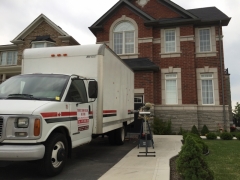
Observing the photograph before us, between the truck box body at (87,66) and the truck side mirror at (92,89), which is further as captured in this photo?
the truck box body at (87,66)

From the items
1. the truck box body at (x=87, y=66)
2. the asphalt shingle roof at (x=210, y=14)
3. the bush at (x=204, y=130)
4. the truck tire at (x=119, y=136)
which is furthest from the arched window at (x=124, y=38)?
the truck box body at (x=87, y=66)

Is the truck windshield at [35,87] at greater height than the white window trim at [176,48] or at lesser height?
lesser

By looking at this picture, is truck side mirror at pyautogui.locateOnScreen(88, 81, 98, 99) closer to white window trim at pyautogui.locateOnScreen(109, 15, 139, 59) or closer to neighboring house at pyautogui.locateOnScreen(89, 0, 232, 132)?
neighboring house at pyautogui.locateOnScreen(89, 0, 232, 132)

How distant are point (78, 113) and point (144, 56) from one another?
36.3 feet

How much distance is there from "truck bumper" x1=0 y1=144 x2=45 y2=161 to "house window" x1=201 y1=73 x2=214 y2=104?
1331cm

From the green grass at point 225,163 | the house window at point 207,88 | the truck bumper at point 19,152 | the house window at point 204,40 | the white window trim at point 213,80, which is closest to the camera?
the truck bumper at point 19,152

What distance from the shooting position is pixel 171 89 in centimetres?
1543

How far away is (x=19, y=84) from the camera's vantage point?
→ 5422mm

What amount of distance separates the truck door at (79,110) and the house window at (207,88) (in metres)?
11.3

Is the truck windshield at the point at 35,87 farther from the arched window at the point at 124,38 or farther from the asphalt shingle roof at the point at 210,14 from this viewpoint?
the asphalt shingle roof at the point at 210,14

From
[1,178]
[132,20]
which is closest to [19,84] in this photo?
[1,178]

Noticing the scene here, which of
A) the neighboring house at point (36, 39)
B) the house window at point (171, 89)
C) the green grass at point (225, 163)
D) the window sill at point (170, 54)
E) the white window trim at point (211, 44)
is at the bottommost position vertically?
the green grass at point (225, 163)

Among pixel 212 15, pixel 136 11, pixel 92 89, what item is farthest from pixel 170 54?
pixel 92 89

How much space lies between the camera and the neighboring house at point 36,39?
19.5 meters
